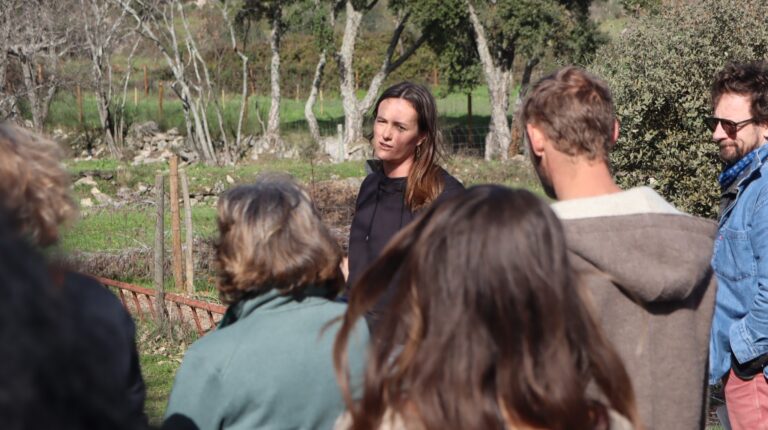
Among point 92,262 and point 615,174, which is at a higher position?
point 615,174

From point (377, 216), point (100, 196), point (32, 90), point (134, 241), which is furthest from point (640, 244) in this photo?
point (32, 90)

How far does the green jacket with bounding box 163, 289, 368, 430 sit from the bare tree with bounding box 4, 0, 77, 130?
60.6 feet

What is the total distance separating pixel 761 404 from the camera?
3506 mm

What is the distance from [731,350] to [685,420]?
1362 mm

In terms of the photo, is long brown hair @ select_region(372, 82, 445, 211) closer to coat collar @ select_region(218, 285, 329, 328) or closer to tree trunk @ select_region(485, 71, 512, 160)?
coat collar @ select_region(218, 285, 329, 328)

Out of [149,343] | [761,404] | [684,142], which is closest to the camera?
[761,404]

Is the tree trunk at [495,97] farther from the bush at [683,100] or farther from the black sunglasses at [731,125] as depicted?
the black sunglasses at [731,125]

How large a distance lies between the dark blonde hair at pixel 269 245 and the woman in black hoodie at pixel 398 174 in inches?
49.2

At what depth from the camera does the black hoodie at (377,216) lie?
143 inches

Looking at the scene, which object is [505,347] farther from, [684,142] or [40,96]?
[40,96]

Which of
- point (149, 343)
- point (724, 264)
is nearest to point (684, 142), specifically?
point (724, 264)

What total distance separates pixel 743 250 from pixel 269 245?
6.65ft

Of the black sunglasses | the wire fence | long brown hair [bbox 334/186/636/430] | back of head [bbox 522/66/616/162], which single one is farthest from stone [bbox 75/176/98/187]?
long brown hair [bbox 334/186/636/430]

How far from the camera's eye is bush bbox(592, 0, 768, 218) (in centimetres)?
682
